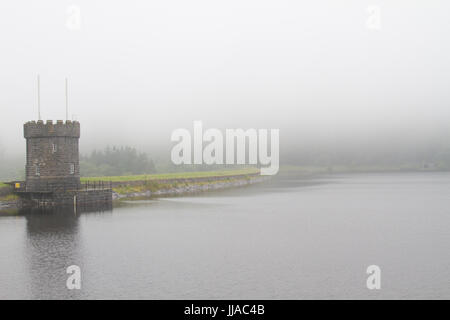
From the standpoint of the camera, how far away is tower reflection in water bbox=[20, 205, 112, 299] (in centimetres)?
2177

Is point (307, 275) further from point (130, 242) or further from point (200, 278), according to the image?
point (130, 242)

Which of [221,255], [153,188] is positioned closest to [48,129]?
[153,188]

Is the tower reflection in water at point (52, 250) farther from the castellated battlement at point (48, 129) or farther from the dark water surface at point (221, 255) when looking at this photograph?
the castellated battlement at point (48, 129)

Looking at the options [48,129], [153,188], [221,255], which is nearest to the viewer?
[221,255]

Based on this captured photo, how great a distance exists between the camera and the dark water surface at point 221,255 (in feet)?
72.3

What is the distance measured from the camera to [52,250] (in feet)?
96.8

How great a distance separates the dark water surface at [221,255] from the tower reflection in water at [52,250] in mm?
53

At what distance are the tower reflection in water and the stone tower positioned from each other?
659 centimetres

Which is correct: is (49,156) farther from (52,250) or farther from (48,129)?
(52,250)

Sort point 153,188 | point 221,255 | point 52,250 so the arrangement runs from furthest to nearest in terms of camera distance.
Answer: point 153,188 → point 52,250 → point 221,255

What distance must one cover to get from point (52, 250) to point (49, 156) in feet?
89.7

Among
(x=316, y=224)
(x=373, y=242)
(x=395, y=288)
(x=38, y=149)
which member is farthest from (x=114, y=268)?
(x=38, y=149)

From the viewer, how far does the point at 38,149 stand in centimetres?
5497

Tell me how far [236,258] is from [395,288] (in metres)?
8.95
